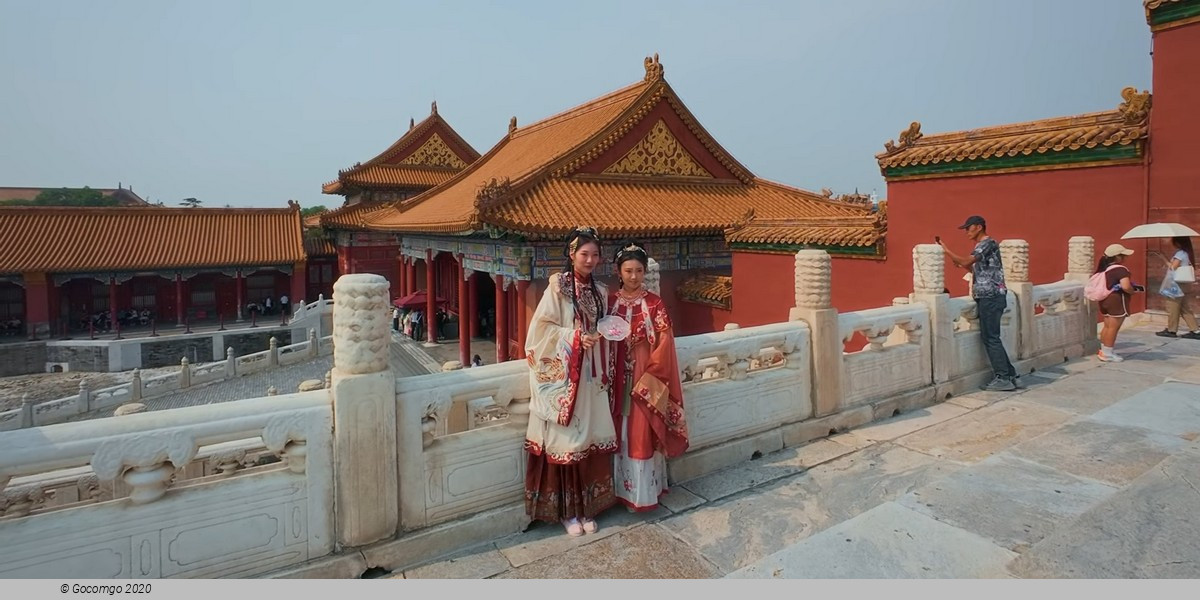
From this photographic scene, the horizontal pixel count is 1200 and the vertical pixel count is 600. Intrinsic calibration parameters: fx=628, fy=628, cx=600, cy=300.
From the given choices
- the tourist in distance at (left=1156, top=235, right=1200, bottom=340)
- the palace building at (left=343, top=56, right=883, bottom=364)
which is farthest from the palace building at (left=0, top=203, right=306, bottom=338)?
the tourist in distance at (left=1156, top=235, right=1200, bottom=340)

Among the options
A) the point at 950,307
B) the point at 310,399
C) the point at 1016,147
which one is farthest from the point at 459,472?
the point at 1016,147

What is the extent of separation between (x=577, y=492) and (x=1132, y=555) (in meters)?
2.45

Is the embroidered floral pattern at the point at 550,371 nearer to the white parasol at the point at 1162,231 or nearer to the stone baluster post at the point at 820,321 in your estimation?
the stone baluster post at the point at 820,321

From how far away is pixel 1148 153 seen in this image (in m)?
7.92

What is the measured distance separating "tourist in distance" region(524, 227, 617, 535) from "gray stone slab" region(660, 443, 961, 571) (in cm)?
49

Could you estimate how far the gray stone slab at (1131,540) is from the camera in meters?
2.57

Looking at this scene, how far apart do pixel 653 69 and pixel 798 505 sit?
38.4 ft

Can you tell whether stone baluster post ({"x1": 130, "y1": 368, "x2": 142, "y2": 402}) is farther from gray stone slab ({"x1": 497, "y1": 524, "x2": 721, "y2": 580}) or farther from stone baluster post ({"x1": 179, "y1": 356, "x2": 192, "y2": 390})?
gray stone slab ({"x1": 497, "y1": 524, "x2": 721, "y2": 580})

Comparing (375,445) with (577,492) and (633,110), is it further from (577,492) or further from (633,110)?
(633,110)

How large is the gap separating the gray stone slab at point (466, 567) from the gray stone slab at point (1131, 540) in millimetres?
2234

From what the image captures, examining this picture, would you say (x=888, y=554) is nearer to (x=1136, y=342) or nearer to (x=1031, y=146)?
(x=1136, y=342)

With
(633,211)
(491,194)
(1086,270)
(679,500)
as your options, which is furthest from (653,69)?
(679,500)

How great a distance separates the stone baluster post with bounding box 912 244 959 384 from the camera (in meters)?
5.53

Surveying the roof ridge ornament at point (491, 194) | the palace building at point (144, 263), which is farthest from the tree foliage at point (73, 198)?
the roof ridge ornament at point (491, 194)
